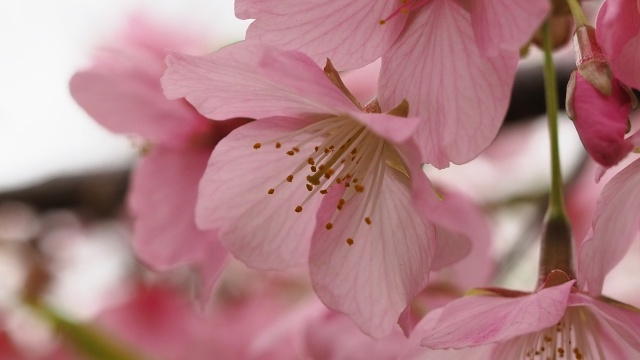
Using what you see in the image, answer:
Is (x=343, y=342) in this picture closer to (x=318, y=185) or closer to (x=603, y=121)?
(x=318, y=185)

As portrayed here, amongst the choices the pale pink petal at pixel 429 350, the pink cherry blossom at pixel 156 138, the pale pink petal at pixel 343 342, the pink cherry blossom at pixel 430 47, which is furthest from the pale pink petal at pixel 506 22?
the pink cherry blossom at pixel 156 138

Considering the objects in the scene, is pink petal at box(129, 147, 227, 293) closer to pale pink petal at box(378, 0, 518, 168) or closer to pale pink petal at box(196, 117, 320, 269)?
pale pink petal at box(196, 117, 320, 269)

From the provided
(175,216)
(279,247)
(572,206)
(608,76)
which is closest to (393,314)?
(279,247)

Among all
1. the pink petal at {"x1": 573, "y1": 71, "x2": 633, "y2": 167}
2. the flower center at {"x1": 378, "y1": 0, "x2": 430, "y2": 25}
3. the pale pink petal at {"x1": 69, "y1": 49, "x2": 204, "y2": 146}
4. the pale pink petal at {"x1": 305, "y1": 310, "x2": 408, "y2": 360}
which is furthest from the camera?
the pale pink petal at {"x1": 69, "y1": 49, "x2": 204, "y2": 146}

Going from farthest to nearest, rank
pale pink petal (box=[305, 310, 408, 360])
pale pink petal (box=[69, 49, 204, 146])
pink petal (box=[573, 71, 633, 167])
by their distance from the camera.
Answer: pale pink petal (box=[69, 49, 204, 146]), pale pink petal (box=[305, 310, 408, 360]), pink petal (box=[573, 71, 633, 167])

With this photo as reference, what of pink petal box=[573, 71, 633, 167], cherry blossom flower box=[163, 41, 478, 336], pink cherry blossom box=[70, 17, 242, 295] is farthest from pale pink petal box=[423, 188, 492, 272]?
pink cherry blossom box=[70, 17, 242, 295]

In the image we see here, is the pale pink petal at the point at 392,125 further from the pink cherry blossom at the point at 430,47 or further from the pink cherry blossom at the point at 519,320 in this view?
the pink cherry blossom at the point at 519,320
